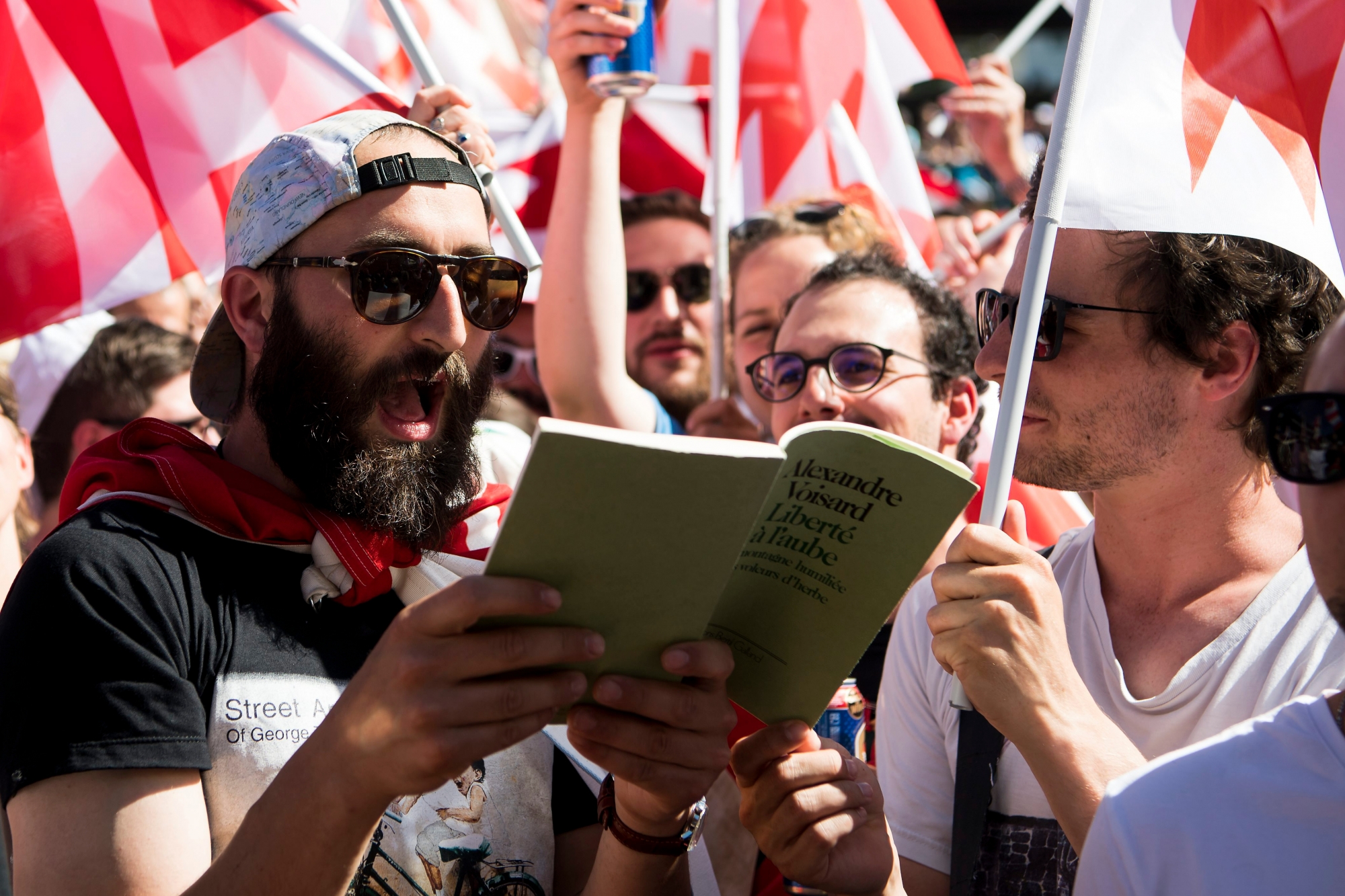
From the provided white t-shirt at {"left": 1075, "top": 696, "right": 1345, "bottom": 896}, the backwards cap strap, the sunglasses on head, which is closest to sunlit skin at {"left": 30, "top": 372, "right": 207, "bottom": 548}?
the backwards cap strap

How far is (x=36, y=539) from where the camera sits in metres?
3.77

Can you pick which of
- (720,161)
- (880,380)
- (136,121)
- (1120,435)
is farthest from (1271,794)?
(136,121)

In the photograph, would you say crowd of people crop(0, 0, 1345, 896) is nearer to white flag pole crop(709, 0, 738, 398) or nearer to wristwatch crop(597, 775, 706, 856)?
wristwatch crop(597, 775, 706, 856)

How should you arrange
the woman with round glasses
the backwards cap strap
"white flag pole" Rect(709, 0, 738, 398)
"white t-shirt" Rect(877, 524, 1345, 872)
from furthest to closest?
"white flag pole" Rect(709, 0, 738, 398), the woman with round glasses, the backwards cap strap, "white t-shirt" Rect(877, 524, 1345, 872)

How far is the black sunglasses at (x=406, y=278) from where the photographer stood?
203cm

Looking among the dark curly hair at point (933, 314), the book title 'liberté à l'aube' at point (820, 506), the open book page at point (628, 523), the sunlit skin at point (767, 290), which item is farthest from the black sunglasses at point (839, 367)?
the open book page at point (628, 523)

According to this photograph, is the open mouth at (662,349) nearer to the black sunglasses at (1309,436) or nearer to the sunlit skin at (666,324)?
the sunlit skin at (666,324)

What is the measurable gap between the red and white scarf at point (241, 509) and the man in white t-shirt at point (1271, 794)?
1.02 metres

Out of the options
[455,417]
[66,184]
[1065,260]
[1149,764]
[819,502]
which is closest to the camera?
[1149,764]

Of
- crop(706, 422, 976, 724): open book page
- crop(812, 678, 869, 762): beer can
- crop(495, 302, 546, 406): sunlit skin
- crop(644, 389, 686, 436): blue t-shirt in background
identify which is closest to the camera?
crop(706, 422, 976, 724): open book page

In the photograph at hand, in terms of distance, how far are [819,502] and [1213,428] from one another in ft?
3.70

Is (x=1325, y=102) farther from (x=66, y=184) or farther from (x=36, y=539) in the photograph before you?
(x=36, y=539)

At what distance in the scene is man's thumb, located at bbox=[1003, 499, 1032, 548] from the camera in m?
2.00

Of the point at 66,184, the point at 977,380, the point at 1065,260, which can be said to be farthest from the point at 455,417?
the point at 977,380
